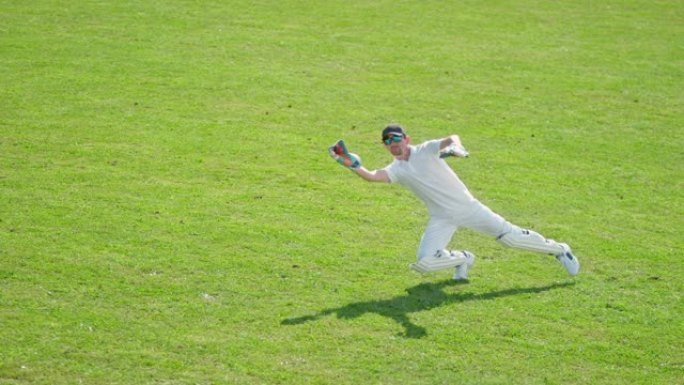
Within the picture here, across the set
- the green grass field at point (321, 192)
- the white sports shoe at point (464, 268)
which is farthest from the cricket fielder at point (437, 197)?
the green grass field at point (321, 192)

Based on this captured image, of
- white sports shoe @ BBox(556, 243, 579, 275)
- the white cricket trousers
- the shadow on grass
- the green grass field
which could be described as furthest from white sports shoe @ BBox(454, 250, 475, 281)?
white sports shoe @ BBox(556, 243, 579, 275)

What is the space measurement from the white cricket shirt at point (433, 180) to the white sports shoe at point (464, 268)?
662mm

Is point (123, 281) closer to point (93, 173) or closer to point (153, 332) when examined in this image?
point (153, 332)

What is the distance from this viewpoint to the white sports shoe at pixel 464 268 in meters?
13.3

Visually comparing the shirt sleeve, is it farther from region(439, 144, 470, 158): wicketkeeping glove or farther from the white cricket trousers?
the white cricket trousers

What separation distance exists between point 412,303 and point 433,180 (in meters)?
1.71

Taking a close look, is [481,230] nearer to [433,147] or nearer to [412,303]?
[433,147]

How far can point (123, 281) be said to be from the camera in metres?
12.9

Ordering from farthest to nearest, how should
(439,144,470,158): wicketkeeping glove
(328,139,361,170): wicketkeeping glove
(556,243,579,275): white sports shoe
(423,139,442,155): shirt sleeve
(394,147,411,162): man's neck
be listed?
(556,243,579,275): white sports shoe < (394,147,411,162): man's neck < (423,139,442,155): shirt sleeve < (328,139,361,170): wicketkeeping glove < (439,144,470,158): wicketkeeping glove

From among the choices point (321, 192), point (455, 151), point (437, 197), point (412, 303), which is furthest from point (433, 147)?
point (321, 192)

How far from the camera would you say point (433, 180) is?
12930 mm

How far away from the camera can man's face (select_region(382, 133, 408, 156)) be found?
12844 mm

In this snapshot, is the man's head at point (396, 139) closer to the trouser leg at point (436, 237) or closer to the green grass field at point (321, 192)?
the trouser leg at point (436, 237)

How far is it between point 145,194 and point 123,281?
347cm
